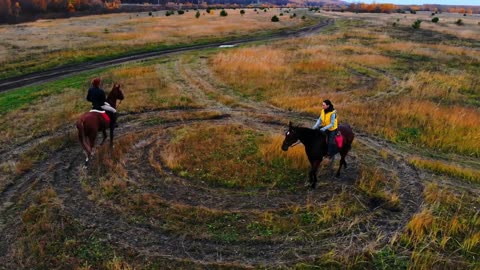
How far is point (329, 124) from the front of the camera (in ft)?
40.0

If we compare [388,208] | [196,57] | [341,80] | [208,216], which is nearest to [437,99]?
[341,80]

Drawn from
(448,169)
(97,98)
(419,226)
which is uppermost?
(97,98)

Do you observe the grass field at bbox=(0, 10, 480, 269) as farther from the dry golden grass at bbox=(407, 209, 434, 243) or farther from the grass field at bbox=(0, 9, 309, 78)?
the grass field at bbox=(0, 9, 309, 78)

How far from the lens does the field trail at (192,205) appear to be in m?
9.66

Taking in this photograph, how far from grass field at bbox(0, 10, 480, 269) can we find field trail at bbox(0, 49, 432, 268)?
0.05 meters

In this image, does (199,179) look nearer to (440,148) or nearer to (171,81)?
(440,148)

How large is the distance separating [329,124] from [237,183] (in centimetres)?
389

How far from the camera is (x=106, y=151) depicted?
49.6ft

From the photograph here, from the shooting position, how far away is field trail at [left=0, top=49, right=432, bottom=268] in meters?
9.66

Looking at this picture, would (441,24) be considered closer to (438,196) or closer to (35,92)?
(438,196)

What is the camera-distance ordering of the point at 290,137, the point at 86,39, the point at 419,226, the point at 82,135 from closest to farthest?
the point at 419,226 < the point at 290,137 < the point at 82,135 < the point at 86,39

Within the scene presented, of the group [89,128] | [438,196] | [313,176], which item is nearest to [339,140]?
[313,176]

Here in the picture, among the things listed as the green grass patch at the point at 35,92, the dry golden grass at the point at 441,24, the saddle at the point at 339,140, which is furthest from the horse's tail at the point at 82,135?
the dry golden grass at the point at 441,24

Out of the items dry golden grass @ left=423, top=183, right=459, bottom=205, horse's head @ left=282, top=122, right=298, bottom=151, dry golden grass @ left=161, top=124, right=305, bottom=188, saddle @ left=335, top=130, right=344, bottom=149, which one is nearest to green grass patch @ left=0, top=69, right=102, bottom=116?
dry golden grass @ left=161, top=124, right=305, bottom=188
